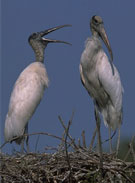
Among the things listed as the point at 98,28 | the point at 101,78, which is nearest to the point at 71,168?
the point at 101,78

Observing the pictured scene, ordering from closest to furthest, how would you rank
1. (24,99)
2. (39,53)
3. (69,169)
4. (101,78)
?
(69,169)
(101,78)
(24,99)
(39,53)

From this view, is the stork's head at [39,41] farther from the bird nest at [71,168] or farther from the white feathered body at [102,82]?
the bird nest at [71,168]

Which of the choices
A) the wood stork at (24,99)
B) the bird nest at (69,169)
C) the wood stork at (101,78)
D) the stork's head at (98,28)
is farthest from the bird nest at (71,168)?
the wood stork at (24,99)

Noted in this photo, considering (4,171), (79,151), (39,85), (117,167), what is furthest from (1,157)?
(39,85)

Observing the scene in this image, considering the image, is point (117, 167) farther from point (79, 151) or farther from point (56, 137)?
point (56, 137)

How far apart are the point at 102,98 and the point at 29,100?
1.25m

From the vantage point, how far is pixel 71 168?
19.3 feet

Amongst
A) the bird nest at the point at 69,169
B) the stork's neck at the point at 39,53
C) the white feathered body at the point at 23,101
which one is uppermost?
the stork's neck at the point at 39,53

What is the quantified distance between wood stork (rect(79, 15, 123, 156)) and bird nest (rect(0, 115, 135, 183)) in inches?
76.4

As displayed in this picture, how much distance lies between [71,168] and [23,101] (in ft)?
10.6

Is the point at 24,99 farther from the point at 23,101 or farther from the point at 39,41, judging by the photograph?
the point at 39,41

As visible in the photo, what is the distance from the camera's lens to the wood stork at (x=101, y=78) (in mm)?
8062

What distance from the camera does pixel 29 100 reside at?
8.99 metres

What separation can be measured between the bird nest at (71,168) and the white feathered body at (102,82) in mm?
2125
